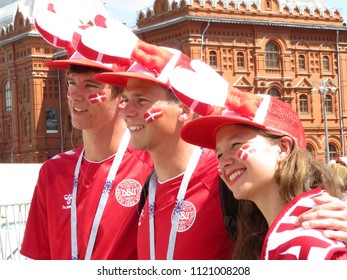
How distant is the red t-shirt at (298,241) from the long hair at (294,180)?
124 millimetres

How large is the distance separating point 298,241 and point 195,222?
95 cm

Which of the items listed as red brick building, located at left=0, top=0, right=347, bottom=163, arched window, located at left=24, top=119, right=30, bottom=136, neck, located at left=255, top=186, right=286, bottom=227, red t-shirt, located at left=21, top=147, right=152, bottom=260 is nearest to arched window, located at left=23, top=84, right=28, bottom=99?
red brick building, located at left=0, top=0, right=347, bottom=163

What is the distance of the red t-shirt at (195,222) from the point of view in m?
2.70

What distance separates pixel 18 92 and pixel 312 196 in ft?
116

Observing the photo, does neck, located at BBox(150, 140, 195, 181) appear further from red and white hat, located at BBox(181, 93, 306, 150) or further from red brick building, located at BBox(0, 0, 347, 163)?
red brick building, located at BBox(0, 0, 347, 163)

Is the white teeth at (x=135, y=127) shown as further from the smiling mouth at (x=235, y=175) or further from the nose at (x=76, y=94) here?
the smiling mouth at (x=235, y=175)

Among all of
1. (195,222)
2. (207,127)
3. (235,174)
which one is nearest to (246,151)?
(235,174)

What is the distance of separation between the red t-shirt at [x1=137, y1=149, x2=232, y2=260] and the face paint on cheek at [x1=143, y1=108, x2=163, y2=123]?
0.24 metres

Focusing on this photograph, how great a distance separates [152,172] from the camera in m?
3.00

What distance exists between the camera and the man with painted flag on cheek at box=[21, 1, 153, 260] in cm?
309

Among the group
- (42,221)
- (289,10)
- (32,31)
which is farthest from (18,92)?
(42,221)

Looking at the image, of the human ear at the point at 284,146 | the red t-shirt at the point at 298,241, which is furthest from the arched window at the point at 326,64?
the red t-shirt at the point at 298,241

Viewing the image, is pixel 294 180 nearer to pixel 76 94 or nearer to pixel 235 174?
pixel 235 174
